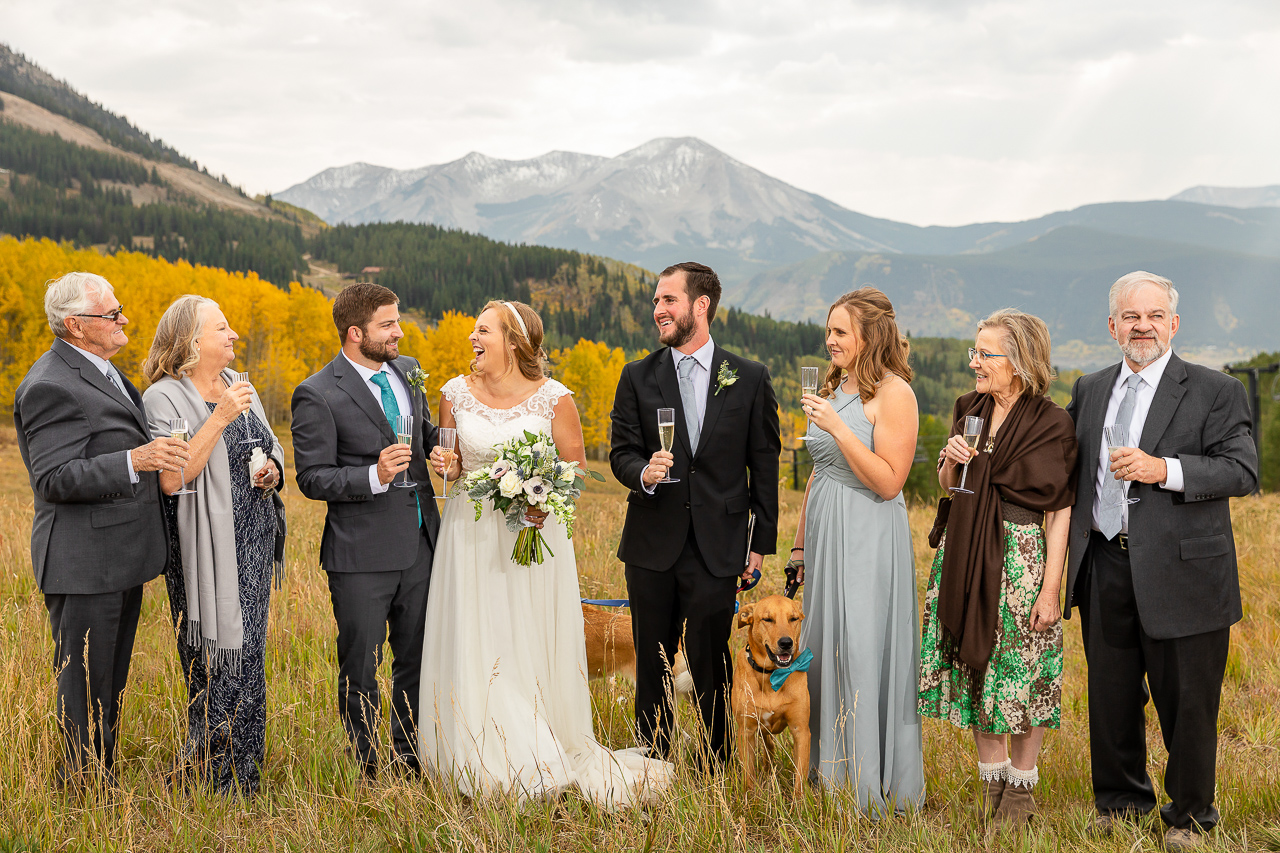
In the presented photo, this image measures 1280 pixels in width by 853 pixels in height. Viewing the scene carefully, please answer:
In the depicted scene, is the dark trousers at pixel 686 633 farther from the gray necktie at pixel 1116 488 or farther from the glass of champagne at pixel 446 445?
the gray necktie at pixel 1116 488

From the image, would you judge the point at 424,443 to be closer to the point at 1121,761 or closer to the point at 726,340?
the point at 1121,761

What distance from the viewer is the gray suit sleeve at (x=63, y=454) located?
12.8 ft

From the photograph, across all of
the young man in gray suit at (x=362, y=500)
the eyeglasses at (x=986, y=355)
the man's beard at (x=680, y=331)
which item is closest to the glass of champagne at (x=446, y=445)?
the young man in gray suit at (x=362, y=500)

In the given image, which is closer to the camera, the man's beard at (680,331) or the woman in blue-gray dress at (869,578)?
the woman in blue-gray dress at (869,578)

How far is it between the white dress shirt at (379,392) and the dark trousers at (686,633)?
1.52 metres

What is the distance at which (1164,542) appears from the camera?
3965mm

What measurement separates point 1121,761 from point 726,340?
138 m

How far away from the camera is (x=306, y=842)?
3.73m

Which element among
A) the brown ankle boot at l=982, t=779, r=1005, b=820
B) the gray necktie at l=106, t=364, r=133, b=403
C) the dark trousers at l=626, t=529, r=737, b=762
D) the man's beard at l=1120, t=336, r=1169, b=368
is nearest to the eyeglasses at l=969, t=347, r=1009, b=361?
the man's beard at l=1120, t=336, r=1169, b=368

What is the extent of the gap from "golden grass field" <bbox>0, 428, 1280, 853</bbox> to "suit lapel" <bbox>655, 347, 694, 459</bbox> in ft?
5.82

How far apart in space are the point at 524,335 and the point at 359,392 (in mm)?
987

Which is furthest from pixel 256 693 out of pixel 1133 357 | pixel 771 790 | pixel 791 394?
pixel 791 394

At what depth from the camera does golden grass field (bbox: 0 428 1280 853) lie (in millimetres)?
3740

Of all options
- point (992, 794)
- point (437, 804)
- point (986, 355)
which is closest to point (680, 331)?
Result: point (986, 355)
